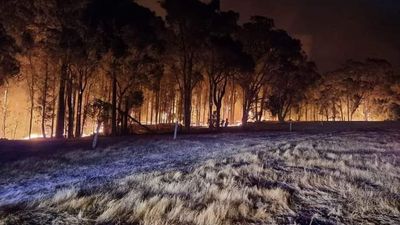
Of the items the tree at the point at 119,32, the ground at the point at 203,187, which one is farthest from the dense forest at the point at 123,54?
the ground at the point at 203,187

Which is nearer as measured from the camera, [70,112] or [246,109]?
[70,112]

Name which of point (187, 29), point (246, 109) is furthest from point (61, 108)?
point (246, 109)

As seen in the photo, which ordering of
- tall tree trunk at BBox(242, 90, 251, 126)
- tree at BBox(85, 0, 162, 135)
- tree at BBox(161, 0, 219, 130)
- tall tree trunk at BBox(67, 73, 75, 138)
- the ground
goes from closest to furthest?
the ground < tree at BBox(85, 0, 162, 135) < tall tree trunk at BBox(67, 73, 75, 138) < tree at BBox(161, 0, 219, 130) < tall tree trunk at BBox(242, 90, 251, 126)

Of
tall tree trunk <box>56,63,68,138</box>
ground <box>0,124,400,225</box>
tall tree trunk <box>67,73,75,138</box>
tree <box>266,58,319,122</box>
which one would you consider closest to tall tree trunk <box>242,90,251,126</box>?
tree <box>266,58,319,122</box>

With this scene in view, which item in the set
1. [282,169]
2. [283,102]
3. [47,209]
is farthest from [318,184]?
[283,102]

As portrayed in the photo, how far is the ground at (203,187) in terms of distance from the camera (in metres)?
8.37

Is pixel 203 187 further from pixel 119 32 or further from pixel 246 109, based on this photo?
pixel 246 109

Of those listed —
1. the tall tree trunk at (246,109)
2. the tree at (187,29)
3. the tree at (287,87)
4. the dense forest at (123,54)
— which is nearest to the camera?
the dense forest at (123,54)

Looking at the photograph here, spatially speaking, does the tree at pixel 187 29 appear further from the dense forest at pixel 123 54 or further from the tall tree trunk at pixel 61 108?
the tall tree trunk at pixel 61 108

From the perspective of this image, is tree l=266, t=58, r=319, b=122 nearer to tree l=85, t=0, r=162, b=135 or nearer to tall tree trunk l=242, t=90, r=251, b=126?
tall tree trunk l=242, t=90, r=251, b=126

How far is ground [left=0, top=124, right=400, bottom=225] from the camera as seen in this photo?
8.37 meters

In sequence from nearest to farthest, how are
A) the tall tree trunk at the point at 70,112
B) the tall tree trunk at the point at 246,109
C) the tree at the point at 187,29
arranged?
the tall tree trunk at the point at 70,112 < the tree at the point at 187,29 < the tall tree trunk at the point at 246,109

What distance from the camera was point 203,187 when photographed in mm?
11031

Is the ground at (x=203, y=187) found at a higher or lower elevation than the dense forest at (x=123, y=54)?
lower
